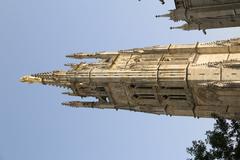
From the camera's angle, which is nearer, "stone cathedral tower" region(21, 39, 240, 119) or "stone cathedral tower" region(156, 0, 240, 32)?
"stone cathedral tower" region(21, 39, 240, 119)

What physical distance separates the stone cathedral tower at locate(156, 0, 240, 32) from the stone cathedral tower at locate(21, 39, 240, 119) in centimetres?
210

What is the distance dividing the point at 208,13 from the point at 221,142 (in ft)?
31.6

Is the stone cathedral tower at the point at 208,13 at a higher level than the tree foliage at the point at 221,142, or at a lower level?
higher

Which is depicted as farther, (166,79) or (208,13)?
(208,13)

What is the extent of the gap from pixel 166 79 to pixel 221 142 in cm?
572

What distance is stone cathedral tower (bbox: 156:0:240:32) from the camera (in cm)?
4290

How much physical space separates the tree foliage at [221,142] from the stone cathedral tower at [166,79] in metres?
0.72

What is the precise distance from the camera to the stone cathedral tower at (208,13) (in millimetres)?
42897

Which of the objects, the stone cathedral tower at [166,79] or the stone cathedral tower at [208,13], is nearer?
the stone cathedral tower at [166,79]

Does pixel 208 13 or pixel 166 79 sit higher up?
pixel 208 13

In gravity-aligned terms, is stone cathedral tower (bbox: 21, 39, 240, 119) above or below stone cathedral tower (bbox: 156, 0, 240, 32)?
below

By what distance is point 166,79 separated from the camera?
4216 centimetres

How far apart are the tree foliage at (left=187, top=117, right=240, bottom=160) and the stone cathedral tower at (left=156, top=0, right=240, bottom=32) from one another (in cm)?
779

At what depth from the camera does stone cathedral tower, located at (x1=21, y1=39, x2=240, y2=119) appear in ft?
131
